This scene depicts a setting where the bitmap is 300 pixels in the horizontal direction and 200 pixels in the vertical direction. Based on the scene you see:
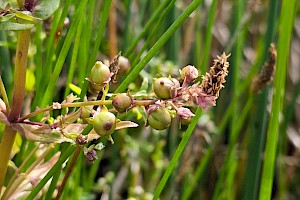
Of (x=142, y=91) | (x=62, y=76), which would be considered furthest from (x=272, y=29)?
(x=62, y=76)

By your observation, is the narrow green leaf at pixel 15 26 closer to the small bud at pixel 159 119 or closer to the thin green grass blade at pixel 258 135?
the small bud at pixel 159 119

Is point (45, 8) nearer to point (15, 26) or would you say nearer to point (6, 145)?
point (15, 26)

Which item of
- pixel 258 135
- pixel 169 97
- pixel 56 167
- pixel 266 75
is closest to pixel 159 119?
pixel 169 97

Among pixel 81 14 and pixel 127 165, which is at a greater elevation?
pixel 81 14

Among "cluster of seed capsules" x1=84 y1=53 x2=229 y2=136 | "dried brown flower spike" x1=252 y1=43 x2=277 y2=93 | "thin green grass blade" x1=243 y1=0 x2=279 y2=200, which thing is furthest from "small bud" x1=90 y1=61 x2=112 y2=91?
"thin green grass blade" x1=243 y1=0 x2=279 y2=200

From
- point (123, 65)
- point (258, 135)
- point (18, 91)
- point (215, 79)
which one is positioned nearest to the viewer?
point (215, 79)

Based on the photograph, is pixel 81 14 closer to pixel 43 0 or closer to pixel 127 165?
pixel 43 0
